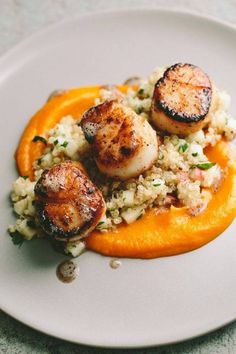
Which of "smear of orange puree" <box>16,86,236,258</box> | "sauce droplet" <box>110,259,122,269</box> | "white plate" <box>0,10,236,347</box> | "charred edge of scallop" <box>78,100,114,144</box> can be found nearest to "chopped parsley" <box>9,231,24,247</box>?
"white plate" <box>0,10,236,347</box>

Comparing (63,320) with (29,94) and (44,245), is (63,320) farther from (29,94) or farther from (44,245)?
(29,94)

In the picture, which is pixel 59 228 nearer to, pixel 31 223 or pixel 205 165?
pixel 31 223

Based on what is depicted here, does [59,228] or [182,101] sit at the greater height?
[182,101]

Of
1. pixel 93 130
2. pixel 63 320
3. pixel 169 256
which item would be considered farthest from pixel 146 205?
pixel 63 320

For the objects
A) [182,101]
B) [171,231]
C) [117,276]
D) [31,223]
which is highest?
[182,101]

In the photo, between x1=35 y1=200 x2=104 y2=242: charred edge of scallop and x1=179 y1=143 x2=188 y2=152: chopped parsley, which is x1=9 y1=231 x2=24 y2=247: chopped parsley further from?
x1=179 y1=143 x2=188 y2=152: chopped parsley

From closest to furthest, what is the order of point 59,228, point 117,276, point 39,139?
point 59,228
point 117,276
point 39,139

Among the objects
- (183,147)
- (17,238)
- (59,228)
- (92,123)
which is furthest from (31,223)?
(183,147)
